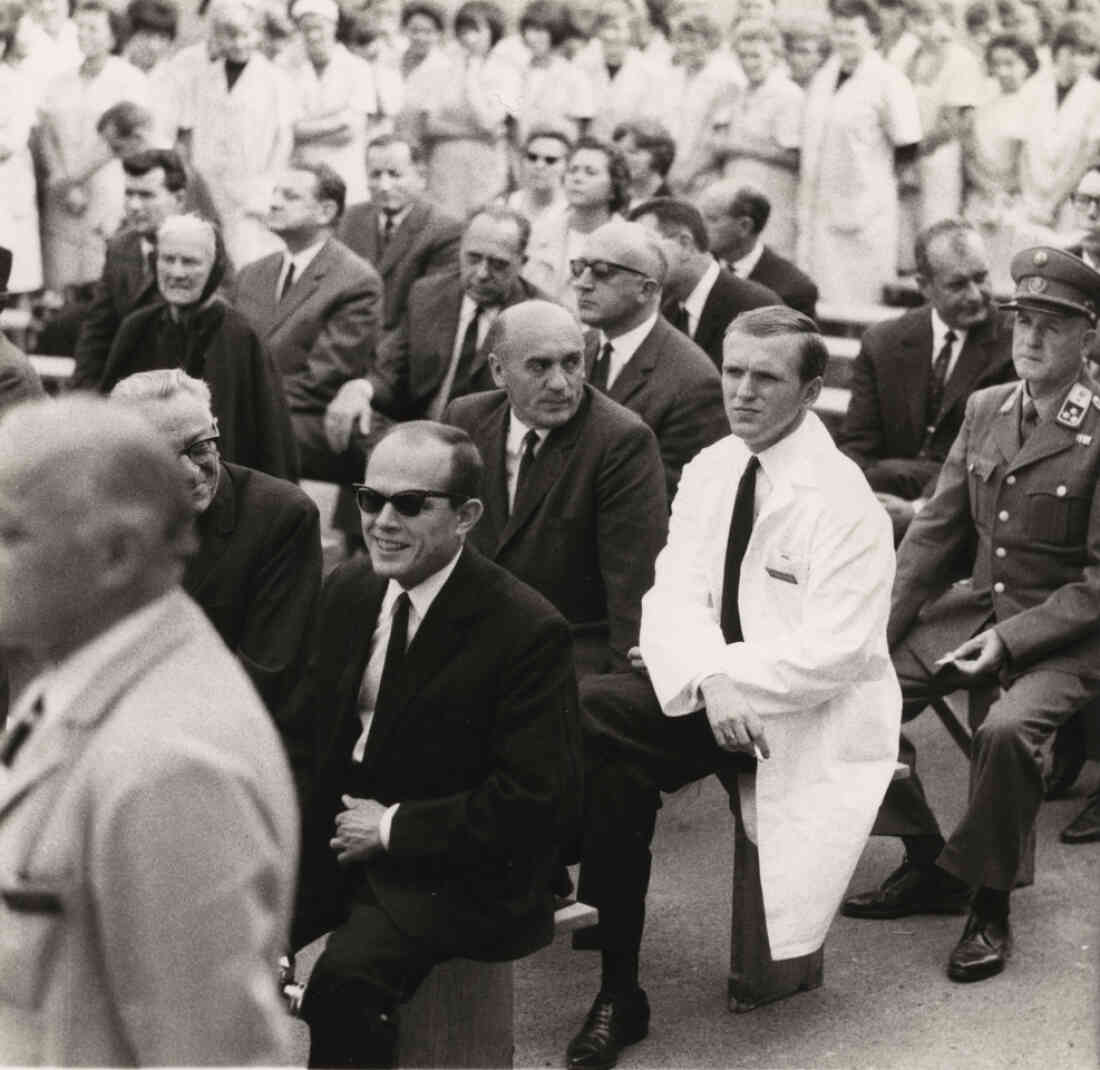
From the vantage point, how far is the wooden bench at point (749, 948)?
17.2 ft

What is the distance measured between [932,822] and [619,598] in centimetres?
100

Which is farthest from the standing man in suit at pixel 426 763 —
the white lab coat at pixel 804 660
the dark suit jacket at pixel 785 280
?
the dark suit jacket at pixel 785 280

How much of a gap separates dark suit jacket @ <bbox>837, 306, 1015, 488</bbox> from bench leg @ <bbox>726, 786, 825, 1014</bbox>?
251 cm

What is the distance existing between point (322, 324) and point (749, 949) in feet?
12.9

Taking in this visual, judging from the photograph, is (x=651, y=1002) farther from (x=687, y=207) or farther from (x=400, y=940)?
(x=687, y=207)

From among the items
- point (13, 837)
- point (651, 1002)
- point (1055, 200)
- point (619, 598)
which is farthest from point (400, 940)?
point (1055, 200)

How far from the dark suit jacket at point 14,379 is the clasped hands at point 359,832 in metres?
1.94

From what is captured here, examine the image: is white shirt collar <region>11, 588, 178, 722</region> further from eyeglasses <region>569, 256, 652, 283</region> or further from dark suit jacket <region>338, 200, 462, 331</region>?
dark suit jacket <region>338, 200, 462, 331</region>

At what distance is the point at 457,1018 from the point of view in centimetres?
452

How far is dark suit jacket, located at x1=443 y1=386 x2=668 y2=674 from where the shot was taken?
18.9 feet

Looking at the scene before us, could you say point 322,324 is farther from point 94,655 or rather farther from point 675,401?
point 94,655

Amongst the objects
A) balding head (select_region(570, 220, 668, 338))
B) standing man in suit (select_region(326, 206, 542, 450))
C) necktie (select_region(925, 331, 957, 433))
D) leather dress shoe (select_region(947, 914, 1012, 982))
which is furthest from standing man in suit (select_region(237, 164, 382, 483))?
leather dress shoe (select_region(947, 914, 1012, 982))

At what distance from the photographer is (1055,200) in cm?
1122

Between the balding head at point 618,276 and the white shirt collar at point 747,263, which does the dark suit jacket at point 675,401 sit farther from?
the white shirt collar at point 747,263
